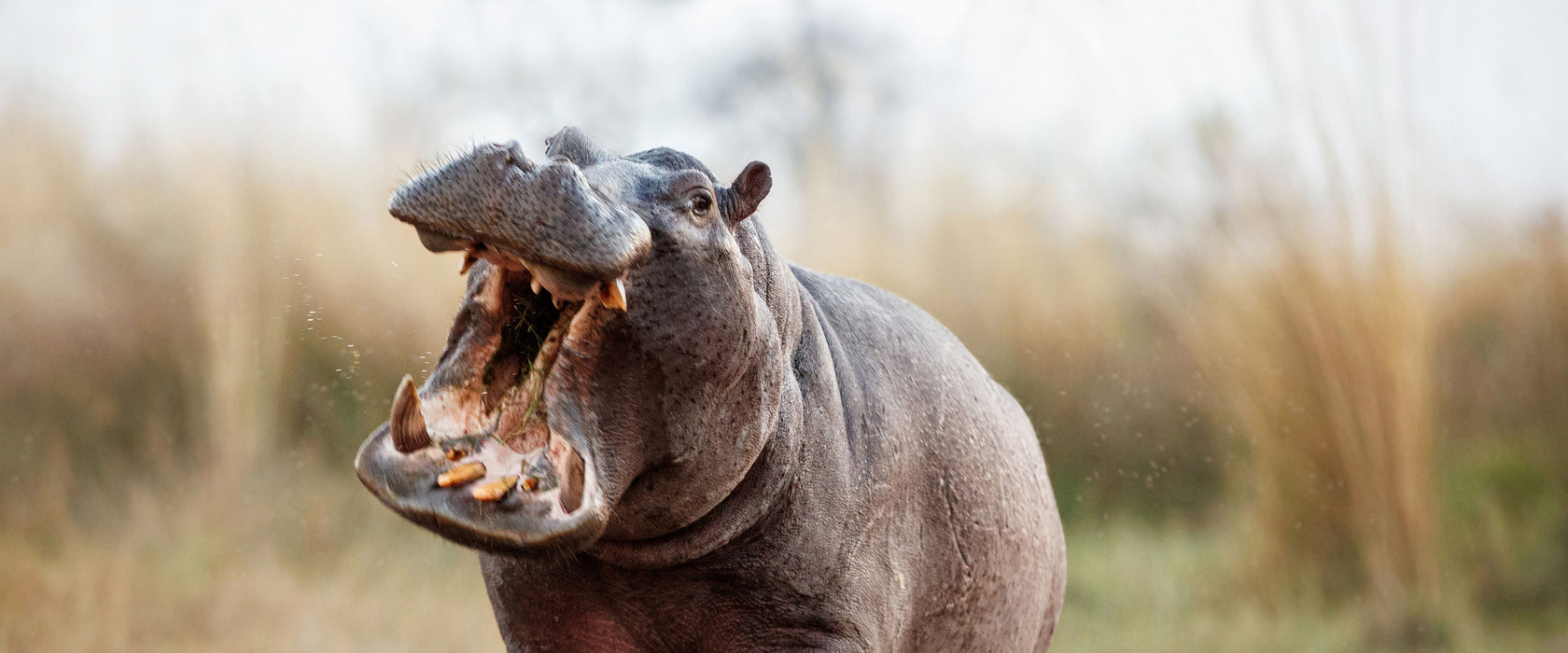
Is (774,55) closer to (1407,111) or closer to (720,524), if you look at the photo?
(1407,111)

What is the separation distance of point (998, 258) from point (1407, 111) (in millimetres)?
1724

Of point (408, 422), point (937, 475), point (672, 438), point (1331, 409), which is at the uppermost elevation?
point (408, 422)

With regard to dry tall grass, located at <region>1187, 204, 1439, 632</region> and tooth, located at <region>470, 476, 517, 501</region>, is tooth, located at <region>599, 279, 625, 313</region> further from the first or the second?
dry tall grass, located at <region>1187, 204, 1439, 632</region>

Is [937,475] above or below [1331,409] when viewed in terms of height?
above

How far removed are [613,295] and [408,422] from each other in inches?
10.1

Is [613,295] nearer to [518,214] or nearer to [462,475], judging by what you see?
[518,214]

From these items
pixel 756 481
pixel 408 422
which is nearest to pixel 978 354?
pixel 756 481

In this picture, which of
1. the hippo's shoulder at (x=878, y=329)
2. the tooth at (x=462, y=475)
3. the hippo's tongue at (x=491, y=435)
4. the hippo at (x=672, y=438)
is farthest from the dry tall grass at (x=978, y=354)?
the tooth at (x=462, y=475)

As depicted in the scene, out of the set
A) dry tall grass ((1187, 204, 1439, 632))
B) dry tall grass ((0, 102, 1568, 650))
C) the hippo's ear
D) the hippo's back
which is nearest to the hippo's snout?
the hippo's ear

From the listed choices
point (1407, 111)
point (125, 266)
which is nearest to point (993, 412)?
point (125, 266)

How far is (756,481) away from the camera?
181 cm

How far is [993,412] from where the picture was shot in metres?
2.41

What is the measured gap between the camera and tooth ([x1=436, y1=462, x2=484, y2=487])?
1.49 m

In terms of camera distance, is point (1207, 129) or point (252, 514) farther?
point (1207, 129)
